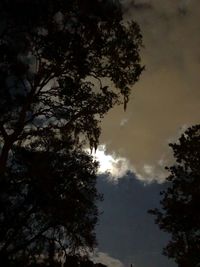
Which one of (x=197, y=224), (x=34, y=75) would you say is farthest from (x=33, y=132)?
(x=197, y=224)

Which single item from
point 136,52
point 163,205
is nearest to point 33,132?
point 136,52

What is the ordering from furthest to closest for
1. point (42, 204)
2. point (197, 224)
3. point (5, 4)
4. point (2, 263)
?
point (197, 224) → point (42, 204) → point (2, 263) → point (5, 4)

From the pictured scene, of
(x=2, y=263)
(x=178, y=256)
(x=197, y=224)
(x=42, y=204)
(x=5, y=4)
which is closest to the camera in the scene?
(x=5, y=4)

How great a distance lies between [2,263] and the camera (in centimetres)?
2259

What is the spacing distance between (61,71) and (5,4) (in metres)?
3.62

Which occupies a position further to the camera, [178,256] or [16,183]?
[178,256]

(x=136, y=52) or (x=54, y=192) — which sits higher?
(x=136, y=52)

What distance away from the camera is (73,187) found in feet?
82.0

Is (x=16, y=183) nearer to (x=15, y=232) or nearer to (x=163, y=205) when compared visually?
(x=15, y=232)

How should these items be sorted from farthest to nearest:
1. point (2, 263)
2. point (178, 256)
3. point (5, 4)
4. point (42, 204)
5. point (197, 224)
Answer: point (178, 256) → point (197, 224) → point (42, 204) → point (2, 263) → point (5, 4)

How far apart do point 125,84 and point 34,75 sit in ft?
13.7

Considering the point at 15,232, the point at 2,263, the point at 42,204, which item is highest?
the point at 42,204

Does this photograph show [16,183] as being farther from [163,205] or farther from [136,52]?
[163,205]

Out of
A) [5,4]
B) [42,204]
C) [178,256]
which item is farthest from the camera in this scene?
[178,256]
